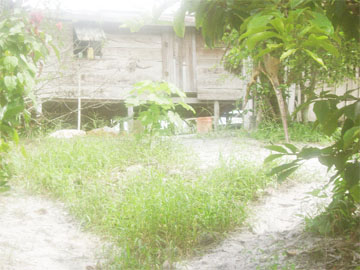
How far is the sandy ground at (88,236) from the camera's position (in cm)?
289

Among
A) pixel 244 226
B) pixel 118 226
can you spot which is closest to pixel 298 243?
pixel 244 226

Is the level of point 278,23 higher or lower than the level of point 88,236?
higher

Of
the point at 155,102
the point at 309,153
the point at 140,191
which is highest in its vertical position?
the point at 309,153

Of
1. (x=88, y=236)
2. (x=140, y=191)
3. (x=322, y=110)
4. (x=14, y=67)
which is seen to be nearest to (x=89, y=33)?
(x=140, y=191)

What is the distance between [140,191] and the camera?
4.02 m

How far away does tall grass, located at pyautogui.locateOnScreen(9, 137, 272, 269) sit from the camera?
3.19 metres

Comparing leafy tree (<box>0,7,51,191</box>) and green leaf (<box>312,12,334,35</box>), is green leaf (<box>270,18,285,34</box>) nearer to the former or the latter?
green leaf (<box>312,12,334,35</box>)

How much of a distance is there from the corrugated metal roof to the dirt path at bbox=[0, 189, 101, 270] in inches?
242

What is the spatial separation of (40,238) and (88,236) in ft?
1.34

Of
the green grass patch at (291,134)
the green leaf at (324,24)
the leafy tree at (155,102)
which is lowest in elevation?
the green grass patch at (291,134)

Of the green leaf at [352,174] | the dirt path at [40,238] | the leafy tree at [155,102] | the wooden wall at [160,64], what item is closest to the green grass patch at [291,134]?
the leafy tree at [155,102]

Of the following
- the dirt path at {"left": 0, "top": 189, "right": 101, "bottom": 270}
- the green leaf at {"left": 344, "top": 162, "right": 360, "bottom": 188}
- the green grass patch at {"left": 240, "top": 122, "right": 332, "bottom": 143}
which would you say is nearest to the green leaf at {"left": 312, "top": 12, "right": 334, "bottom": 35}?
the green leaf at {"left": 344, "top": 162, "right": 360, "bottom": 188}

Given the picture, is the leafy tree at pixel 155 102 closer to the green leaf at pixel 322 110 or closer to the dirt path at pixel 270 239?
the dirt path at pixel 270 239

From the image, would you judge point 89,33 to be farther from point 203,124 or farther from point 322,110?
point 322,110
